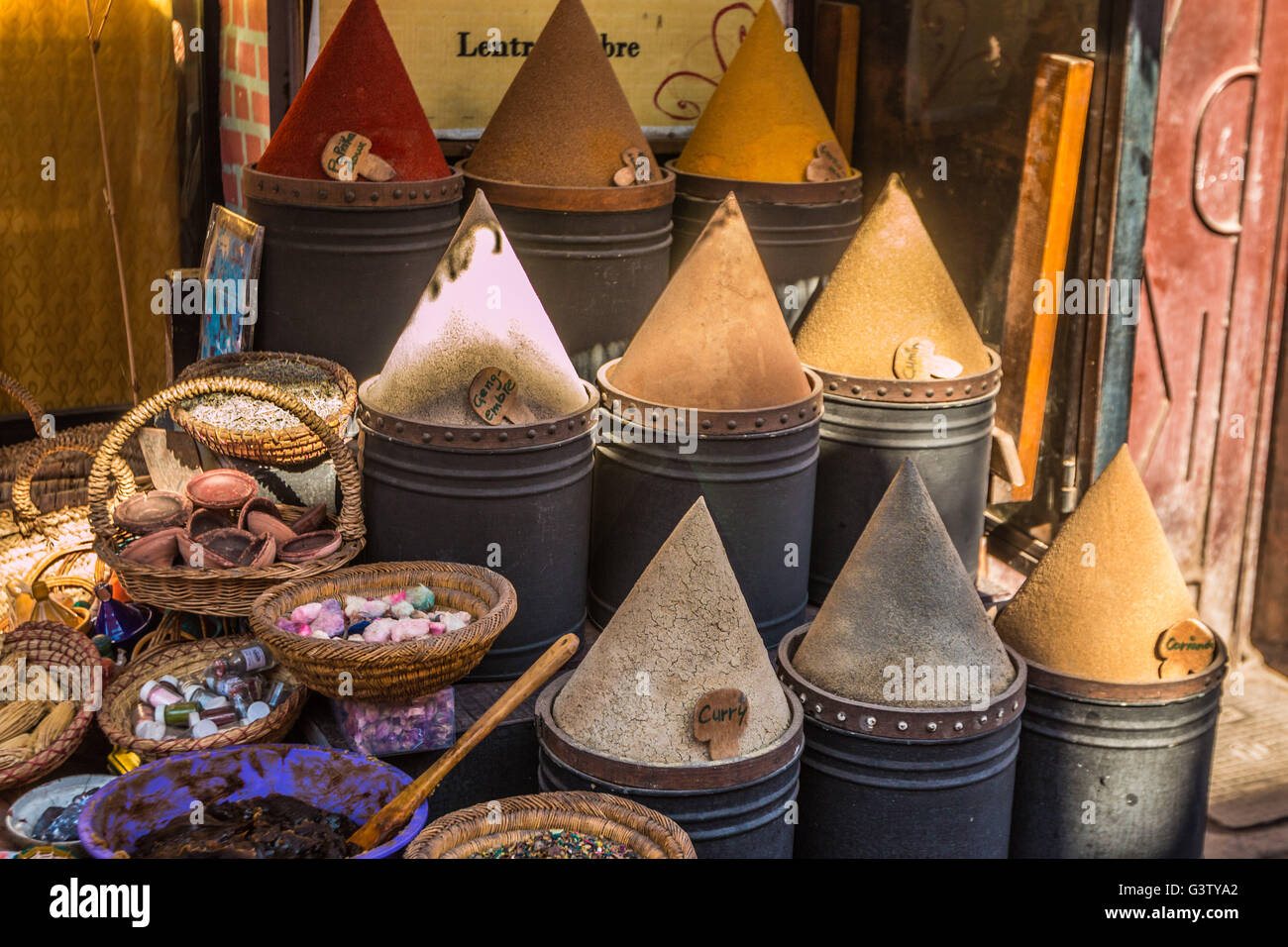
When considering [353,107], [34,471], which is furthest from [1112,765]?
[34,471]

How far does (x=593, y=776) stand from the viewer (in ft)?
10.4

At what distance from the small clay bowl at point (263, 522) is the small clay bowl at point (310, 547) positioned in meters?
0.02

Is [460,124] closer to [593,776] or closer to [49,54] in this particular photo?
[49,54]

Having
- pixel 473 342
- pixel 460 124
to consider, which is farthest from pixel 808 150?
pixel 473 342

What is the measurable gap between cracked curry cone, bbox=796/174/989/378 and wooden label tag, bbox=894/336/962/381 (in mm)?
59

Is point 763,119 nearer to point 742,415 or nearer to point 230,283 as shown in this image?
point 742,415

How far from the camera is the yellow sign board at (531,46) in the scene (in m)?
4.87

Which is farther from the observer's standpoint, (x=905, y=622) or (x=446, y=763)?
(x=905, y=622)

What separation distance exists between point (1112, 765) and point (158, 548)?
244 centimetres

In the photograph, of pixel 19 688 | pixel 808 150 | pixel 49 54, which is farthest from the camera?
pixel 49 54

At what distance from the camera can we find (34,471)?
444cm

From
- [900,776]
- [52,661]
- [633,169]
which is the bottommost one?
[900,776]

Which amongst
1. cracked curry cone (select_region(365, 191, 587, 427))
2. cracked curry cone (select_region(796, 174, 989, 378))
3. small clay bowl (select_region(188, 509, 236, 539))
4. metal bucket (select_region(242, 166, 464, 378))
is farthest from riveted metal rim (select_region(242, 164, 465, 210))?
cracked curry cone (select_region(796, 174, 989, 378))

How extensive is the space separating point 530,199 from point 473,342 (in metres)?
0.82
